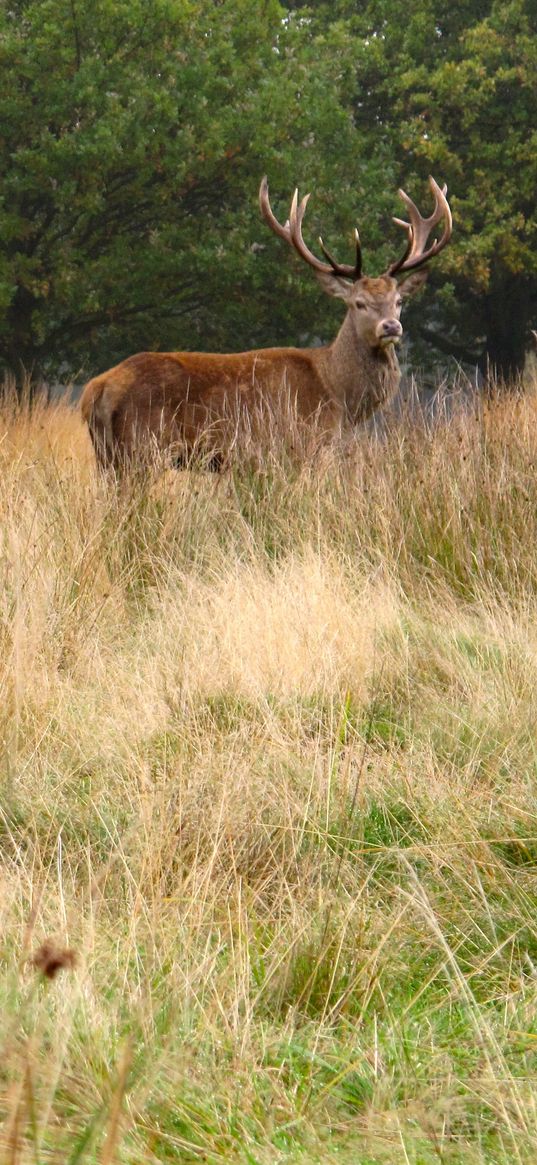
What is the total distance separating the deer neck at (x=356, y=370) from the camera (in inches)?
369

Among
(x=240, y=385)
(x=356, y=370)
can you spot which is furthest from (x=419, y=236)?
(x=240, y=385)

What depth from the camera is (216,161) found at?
14.9 meters

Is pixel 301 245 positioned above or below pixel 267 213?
below

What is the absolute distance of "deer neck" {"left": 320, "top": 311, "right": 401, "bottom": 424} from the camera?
937 centimetres

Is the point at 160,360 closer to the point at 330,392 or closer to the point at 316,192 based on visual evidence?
the point at 330,392

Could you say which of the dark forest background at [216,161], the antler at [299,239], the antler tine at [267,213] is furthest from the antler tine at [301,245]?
the dark forest background at [216,161]

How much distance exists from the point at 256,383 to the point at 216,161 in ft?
22.2

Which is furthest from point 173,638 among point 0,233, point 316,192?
point 316,192

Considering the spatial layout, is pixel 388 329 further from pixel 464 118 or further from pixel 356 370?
pixel 464 118

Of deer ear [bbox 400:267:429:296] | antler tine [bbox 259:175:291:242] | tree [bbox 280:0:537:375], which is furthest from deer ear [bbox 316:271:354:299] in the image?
tree [bbox 280:0:537:375]

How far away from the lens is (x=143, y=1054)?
2180mm

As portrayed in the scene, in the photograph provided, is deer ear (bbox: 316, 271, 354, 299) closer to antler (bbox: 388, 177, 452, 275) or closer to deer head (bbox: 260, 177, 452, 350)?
deer head (bbox: 260, 177, 452, 350)

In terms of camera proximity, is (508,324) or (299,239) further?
(508,324)

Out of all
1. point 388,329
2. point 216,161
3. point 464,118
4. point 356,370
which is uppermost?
point 464,118
